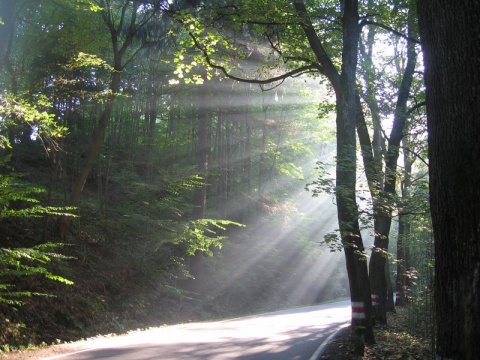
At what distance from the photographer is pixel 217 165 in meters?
21.9

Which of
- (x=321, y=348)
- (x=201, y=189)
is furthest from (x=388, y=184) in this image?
(x=201, y=189)

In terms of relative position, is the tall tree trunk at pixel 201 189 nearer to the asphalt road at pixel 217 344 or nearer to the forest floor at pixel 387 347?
the asphalt road at pixel 217 344

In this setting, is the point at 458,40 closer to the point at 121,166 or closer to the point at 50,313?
the point at 50,313

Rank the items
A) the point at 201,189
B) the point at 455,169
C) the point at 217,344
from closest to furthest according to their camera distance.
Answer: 1. the point at 455,169
2. the point at 217,344
3. the point at 201,189

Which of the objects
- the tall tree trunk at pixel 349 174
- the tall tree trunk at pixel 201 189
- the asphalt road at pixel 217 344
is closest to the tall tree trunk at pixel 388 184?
the asphalt road at pixel 217 344

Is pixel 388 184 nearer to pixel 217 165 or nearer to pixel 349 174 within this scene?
pixel 349 174

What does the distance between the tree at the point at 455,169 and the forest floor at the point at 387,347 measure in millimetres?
6220

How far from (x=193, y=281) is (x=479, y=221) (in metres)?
16.3

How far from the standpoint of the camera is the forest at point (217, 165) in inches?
333

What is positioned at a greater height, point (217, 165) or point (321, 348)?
point (217, 165)

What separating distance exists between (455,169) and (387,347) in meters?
8.18

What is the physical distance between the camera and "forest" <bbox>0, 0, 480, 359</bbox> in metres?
8.47

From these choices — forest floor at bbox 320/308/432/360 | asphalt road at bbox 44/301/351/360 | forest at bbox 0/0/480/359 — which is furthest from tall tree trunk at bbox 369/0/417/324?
asphalt road at bbox 44/301/351/360

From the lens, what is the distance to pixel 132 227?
16406mm
